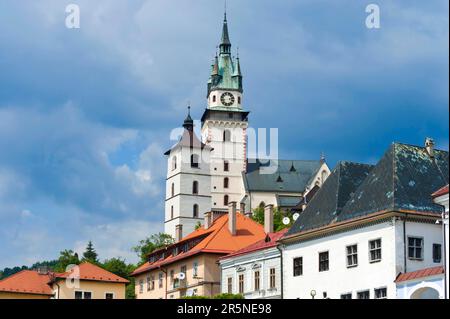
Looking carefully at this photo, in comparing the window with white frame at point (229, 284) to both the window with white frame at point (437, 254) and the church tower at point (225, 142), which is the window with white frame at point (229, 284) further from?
the church tower at point (225, 142)

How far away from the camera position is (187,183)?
177375 millimetres

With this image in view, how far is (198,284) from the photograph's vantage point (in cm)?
7406

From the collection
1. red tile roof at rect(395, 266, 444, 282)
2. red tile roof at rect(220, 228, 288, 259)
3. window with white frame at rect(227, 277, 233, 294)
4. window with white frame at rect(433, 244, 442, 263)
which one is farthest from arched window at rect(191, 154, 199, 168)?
red tile roof at rect(395, 266, 444, 282)

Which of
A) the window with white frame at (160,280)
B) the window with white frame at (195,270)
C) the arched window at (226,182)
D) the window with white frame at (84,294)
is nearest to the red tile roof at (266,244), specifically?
the window with white frame at (195,270)

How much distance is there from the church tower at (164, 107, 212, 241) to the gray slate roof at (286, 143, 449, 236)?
118 meters

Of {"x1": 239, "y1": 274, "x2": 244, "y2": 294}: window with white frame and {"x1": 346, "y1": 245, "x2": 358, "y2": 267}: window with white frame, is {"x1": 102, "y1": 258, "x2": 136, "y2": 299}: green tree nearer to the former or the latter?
{"x1": 239, "y1": 274, "x2": 244, "y2": 294}: window with white frame

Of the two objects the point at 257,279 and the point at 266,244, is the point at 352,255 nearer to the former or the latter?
the point at 266,244

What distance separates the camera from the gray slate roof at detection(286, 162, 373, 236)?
53.3 meters

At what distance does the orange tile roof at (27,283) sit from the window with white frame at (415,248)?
40581mm

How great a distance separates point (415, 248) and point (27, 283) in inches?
1686

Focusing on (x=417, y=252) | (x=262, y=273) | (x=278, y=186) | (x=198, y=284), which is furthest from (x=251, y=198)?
(x=417, y=252)

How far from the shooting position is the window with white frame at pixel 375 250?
157ft
